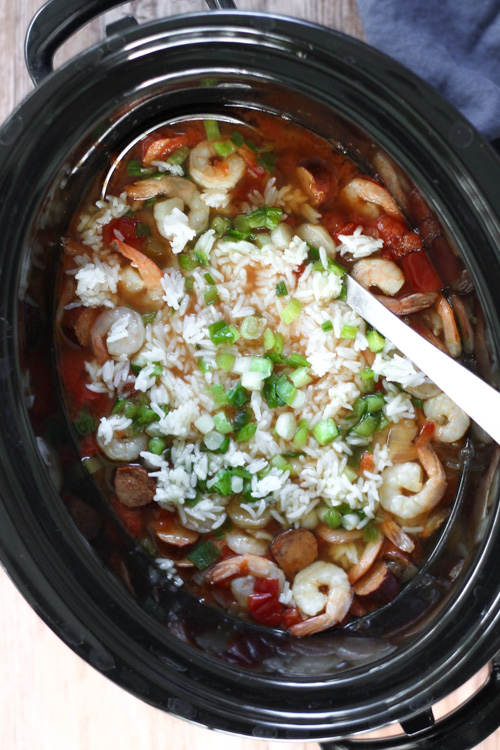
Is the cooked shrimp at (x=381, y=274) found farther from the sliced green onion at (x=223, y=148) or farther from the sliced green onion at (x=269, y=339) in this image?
the sliced green onion at (x=223, y=148)

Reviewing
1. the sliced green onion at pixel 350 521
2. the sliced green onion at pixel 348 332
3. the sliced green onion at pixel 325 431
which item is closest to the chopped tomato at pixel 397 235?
the sliced green onion at pixel 348 332

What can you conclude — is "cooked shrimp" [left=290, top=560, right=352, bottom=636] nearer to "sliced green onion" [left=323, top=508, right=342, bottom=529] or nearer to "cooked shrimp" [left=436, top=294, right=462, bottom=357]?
"sliced green onion" [left=323, top=508, right=342, bottom=529]

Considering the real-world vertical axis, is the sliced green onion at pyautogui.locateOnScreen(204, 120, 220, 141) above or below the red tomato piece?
above

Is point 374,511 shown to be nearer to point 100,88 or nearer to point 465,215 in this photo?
point 465,215

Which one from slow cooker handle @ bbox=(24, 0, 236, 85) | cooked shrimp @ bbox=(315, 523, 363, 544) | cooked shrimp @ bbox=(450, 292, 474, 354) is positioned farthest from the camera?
cooked shrimp @ bbox=(315, 523, 363, 544)

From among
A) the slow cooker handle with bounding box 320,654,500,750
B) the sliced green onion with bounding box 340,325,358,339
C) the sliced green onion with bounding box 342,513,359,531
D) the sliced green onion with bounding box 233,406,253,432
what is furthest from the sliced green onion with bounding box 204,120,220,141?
the slow cooker handle with bounding box 320,654,500,750

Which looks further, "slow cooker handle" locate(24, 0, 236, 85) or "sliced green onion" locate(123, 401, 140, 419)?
"sliced green onion" locate(123, 401, 140, 419)
